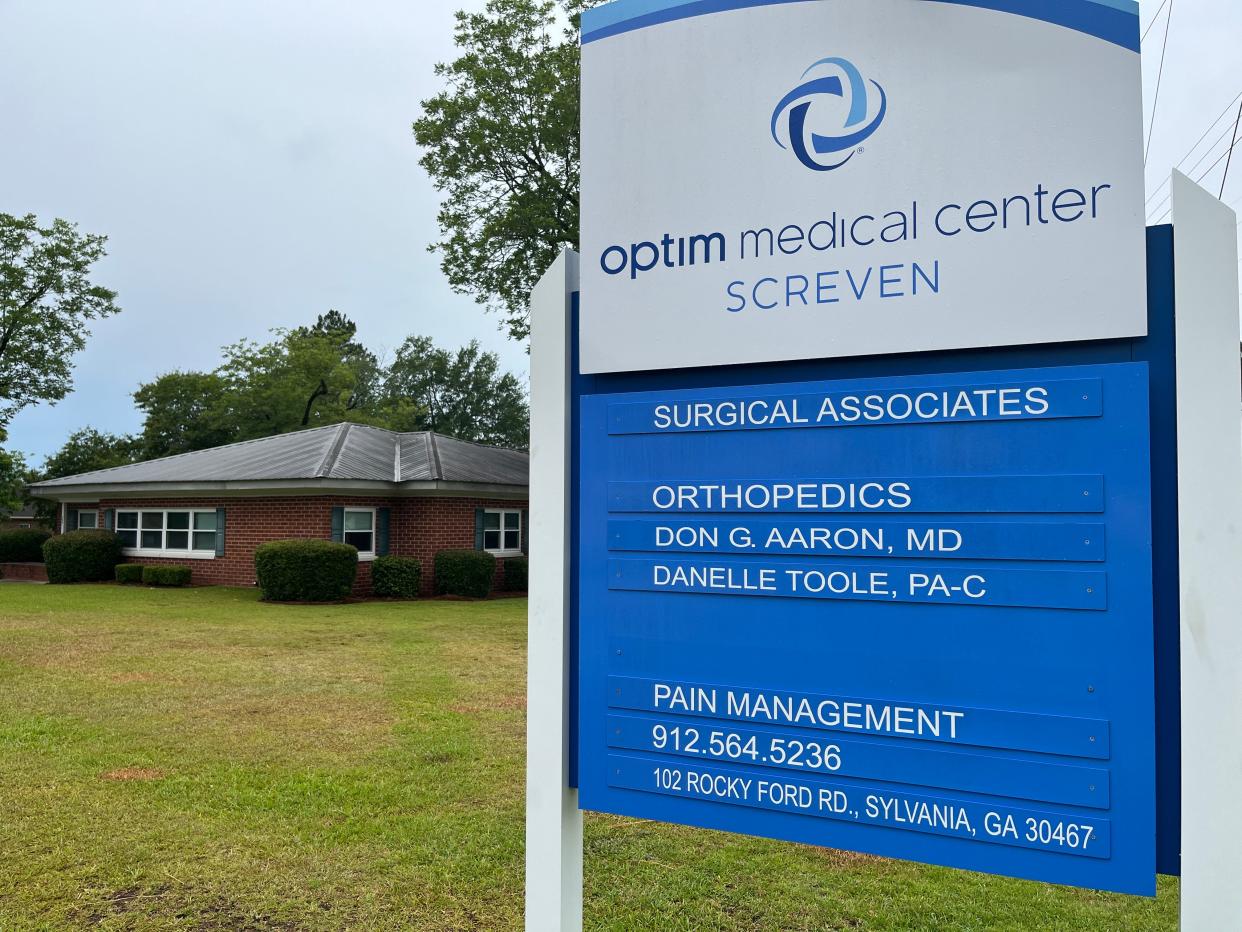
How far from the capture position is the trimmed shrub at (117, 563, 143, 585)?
82.1ft

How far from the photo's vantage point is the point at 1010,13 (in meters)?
2.95

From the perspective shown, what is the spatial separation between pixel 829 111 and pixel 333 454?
2344cm

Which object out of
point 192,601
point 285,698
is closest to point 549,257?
point 192,601

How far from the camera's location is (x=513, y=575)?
25281mm

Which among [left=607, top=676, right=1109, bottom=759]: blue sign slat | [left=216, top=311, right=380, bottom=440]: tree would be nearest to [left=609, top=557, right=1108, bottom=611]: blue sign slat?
[left=607, top=676, right=1109, bottom=759]: blue sign slat

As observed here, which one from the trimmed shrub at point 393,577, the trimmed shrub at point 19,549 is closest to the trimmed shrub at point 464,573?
the trimmed shrub at point 393,577

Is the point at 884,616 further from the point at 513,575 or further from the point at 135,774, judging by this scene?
the point at 513,575

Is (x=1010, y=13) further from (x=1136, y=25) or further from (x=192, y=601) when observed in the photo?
(x=192, y=601)

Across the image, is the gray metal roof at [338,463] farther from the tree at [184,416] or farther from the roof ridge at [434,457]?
the tree at [184,416]

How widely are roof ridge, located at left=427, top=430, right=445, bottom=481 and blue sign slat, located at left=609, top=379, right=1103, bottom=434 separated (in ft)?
67.5

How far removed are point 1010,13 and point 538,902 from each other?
3444mm

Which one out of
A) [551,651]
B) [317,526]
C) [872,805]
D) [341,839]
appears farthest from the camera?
[317,526]

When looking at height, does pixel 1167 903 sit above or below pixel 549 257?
below

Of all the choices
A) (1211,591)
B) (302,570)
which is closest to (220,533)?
(302,570)
